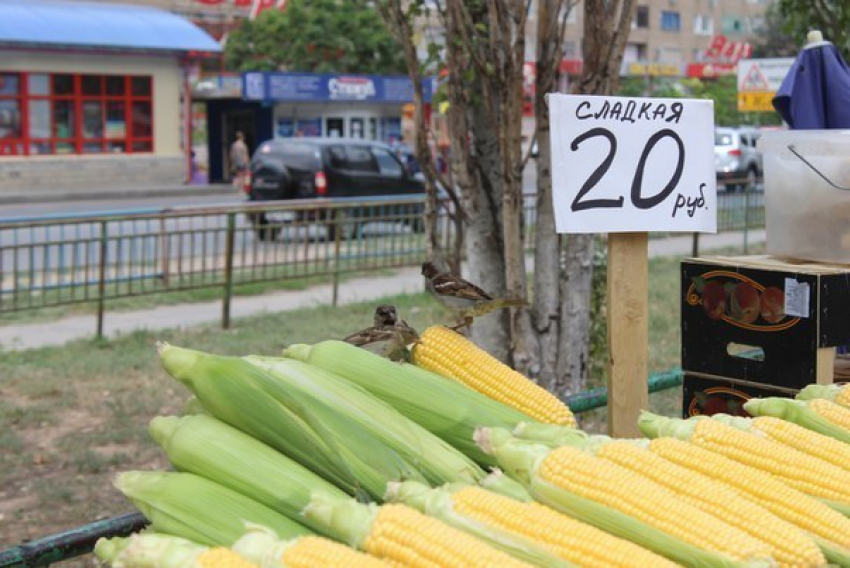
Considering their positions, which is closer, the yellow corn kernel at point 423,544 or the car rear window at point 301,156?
the yellow corn kernel at point 423,544

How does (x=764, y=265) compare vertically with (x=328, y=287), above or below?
above

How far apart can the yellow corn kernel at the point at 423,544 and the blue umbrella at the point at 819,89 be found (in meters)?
3.15

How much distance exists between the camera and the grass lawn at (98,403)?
598 cm

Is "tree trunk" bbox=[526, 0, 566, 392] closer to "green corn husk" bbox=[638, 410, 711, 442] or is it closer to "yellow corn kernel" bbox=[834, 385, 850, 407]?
"yellow corn kernel" bbox=[834, 385, 850, 407]

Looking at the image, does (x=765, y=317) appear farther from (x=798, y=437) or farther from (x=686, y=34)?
(x=686, y=34)

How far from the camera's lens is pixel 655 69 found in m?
67.6

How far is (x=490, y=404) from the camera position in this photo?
255 centimetres

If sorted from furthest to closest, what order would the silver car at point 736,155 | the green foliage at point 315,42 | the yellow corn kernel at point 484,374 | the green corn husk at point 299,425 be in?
the green foliage at point 315,42
the silver car at point 736,155
the yellow corn kernel at point 484,374
the green corn husk at point 299,425

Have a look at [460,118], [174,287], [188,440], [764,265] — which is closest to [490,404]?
[188,440]

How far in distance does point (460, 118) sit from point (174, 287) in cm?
665

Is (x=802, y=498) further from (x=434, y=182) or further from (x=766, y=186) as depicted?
(x=434, y=182)

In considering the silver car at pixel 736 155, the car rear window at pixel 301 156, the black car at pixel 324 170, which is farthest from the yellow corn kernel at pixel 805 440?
the silver car at pixel 736 155

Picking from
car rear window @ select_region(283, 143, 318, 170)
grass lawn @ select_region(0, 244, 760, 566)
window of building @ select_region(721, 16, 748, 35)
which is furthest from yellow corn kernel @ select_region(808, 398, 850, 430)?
window of building @ select_region(721, 16, 748, 35)

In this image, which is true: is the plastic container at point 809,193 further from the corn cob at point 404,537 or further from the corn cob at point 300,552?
the corn cob at point 300,552
